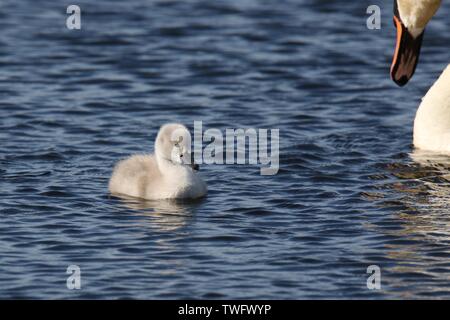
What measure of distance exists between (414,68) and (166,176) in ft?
9.63

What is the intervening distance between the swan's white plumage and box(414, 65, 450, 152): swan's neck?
8.90 feet

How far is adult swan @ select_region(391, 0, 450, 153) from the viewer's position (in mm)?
13297

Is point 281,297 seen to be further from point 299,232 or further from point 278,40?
point 278,40

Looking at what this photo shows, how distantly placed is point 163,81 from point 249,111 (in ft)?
5.86

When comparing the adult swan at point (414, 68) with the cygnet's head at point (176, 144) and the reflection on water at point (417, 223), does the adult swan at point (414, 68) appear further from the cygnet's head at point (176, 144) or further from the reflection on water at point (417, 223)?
the cygnet's head at point (176, 144)

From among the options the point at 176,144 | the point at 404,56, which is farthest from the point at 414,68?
the point at 176,144

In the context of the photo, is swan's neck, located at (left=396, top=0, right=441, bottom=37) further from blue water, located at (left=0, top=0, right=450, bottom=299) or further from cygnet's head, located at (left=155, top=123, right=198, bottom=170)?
cygnet's head, located at (left=155, top=123, right=198, bottom=170)

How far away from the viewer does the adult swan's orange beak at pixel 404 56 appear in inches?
523

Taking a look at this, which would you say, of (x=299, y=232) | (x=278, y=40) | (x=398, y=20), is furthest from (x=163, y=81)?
(x=299, y=232)

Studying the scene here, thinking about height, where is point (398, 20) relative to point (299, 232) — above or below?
above

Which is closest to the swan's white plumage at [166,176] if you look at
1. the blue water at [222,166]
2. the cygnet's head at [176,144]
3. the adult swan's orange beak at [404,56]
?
the cygnet's head at [176,144]
